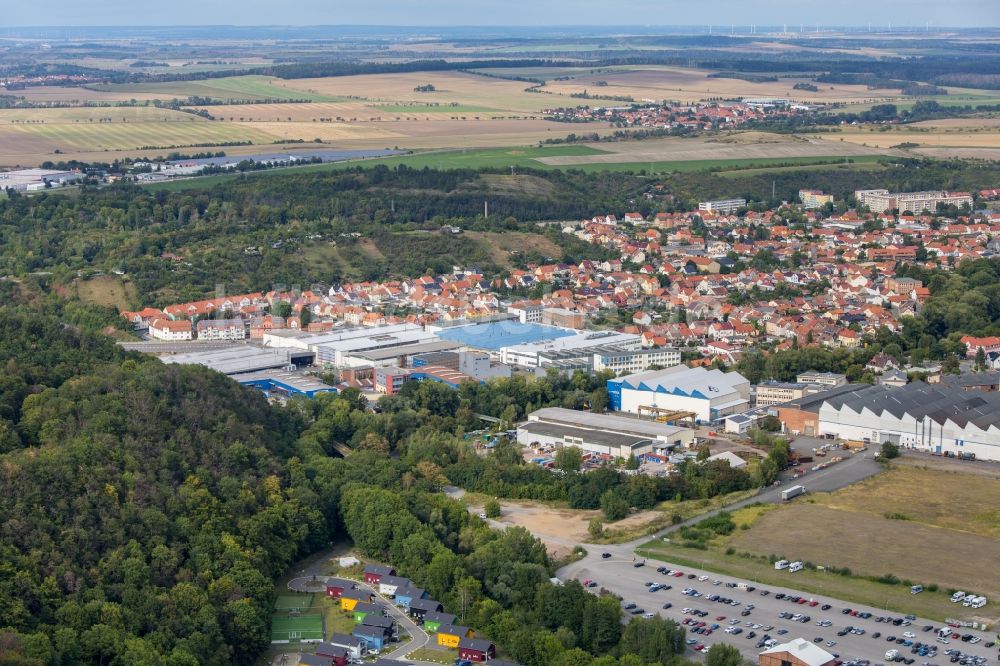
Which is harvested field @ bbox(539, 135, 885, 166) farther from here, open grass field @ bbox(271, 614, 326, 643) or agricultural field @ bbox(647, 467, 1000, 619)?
open grass field @ bbox(271, 614, 326, 643)

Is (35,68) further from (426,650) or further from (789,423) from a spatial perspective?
(426,650)

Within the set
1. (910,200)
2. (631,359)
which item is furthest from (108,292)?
(910,200)

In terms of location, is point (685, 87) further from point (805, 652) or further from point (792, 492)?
point (805, 652)

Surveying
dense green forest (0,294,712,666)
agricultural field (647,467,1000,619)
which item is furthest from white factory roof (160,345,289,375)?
agricultural field (647,467,1000,619)

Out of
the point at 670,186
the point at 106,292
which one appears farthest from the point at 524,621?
the point at 670,186

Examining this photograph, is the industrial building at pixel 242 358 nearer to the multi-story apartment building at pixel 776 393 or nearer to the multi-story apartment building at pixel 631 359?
the multi-story apartment building at pixel 631 359

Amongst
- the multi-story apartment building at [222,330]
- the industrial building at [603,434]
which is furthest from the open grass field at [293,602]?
the multi-story apartment building at [222,330]
